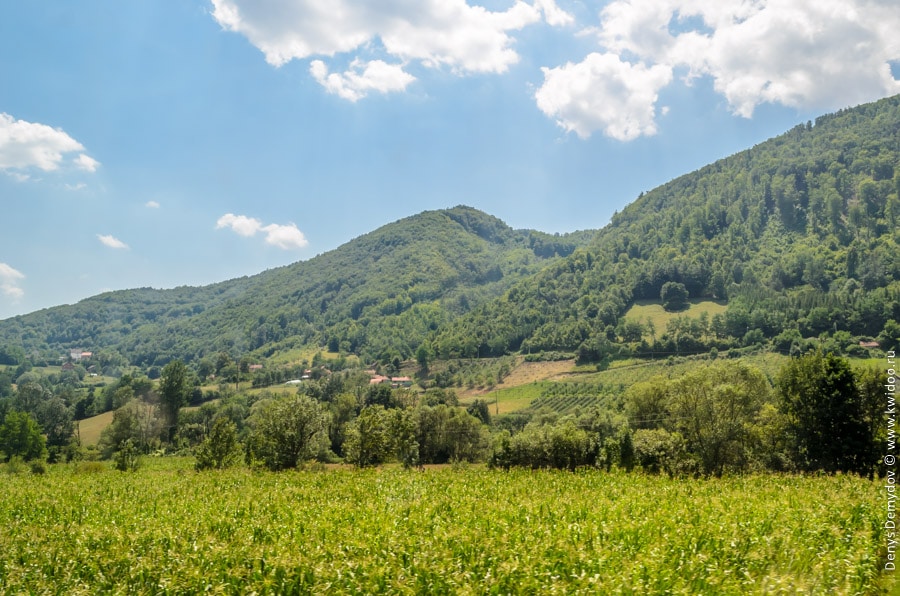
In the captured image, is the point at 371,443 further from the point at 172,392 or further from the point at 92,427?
the point at 92,427

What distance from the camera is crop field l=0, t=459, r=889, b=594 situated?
8820 mm

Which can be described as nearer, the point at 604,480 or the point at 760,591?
the point at 760,591

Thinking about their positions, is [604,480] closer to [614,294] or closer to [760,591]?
[760,591]

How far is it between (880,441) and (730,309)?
12932 centimetres

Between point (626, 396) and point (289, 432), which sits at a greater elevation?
Result: point (626, 396)

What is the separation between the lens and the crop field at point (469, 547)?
347 inches

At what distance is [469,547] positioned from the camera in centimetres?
1048

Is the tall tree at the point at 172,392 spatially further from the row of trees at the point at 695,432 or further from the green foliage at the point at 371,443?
the green foliage at the point at 371,443

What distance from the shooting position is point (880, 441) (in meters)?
36.5

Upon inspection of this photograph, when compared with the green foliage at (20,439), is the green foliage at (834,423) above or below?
above

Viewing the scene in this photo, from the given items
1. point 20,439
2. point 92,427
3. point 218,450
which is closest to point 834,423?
point 218,450

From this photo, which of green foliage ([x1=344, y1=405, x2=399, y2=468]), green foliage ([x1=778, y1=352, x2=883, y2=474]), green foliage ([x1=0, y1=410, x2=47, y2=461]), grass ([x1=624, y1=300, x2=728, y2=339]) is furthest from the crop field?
grass ([x1=624, y1=300, x2=728, y2=339])

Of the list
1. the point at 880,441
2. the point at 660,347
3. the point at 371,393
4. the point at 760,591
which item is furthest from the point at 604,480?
the point at 660,347

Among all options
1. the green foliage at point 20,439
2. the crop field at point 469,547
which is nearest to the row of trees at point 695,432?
the crop field at point 469,547
